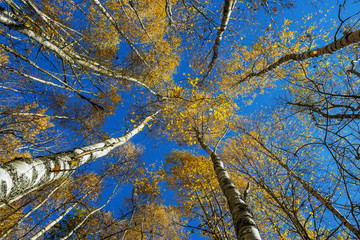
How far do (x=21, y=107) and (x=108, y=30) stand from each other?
6.16 m

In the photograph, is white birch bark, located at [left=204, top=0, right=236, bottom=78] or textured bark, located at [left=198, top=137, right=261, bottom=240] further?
white birch bark, located at [left=204, top=0, right=236, bottom=78]

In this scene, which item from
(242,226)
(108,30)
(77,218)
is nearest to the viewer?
(242,226)

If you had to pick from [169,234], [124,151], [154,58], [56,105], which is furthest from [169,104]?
→ [169,234]

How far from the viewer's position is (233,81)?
33.9 ft

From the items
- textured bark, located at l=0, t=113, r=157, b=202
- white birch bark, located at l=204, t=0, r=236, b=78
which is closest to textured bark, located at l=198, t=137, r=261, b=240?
textured bark, located at l=0, t=113, r=157, b=202

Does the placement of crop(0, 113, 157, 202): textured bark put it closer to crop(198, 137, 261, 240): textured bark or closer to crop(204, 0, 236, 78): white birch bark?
crop(198, 137, 261, 240): textured bark

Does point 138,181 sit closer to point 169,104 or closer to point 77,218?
point 77,218

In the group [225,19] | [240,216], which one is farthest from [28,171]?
[225,19]

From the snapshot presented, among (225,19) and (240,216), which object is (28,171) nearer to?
(240,216)

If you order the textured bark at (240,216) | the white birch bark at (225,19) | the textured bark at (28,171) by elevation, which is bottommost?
the textured bark at (28,171)

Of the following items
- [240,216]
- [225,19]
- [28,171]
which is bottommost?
[28,171]

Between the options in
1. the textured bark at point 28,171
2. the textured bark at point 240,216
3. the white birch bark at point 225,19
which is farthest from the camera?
the white birch bark at point 225,19

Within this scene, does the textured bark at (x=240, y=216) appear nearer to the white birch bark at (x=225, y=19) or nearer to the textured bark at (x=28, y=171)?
the textured bark at (x=28, y=171)

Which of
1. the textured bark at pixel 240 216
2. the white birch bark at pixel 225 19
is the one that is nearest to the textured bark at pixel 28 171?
the textured bark at pixel 240 216
